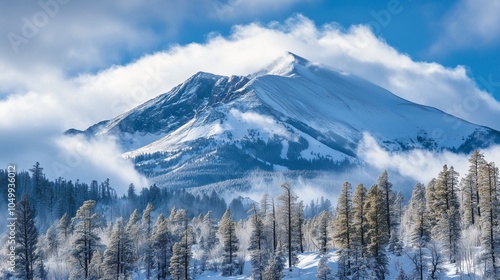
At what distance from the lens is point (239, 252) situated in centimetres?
11800

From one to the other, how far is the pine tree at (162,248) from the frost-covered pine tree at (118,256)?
6.56 m

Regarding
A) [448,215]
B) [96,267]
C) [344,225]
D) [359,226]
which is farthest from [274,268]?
[96,267]

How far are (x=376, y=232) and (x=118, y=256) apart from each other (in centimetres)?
4120

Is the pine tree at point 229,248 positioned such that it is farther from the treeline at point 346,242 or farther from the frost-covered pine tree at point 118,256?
the frost-covered pine tree at point 118,256

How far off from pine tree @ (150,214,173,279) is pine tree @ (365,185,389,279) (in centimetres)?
3777

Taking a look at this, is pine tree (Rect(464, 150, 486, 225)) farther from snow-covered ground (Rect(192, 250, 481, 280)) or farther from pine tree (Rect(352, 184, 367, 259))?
pine tree (Rect(352, 184, 367, 259))

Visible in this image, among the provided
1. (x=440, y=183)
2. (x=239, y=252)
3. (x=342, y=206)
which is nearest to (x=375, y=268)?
(x=342, y=206)

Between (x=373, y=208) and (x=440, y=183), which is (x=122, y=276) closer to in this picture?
(x=373, y=208)

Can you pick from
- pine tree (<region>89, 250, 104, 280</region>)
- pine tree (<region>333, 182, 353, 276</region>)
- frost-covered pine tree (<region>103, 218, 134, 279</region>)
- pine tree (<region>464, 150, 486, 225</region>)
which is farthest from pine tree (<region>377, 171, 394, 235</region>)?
pine tree (<region>89, 250, 104, 280</region>)

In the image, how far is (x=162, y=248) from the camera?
112000 millimetres

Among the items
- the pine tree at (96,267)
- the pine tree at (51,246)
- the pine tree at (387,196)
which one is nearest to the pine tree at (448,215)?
the pine tree at (387,196)

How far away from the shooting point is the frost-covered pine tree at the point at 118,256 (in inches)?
3895

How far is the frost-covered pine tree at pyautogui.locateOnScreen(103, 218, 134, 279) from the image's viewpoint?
98.9 meters

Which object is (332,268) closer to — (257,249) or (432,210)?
(257,249)
